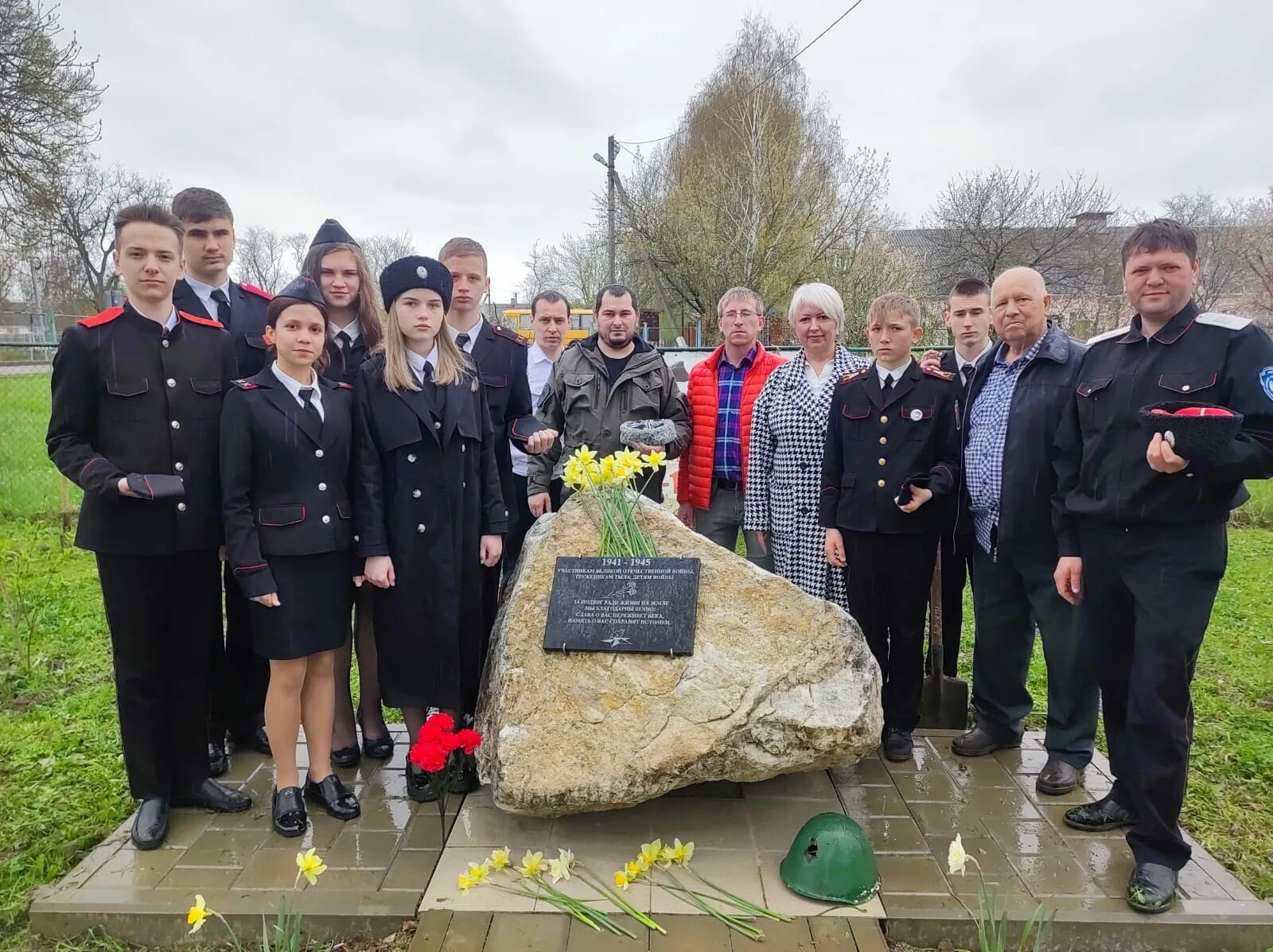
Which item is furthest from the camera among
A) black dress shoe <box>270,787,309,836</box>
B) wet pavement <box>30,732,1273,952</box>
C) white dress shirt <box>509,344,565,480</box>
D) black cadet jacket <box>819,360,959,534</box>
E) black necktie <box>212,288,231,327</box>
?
white dress shirt <box>509,344,565,480</box>

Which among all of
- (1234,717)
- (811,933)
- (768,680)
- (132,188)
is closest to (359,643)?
(768,680)

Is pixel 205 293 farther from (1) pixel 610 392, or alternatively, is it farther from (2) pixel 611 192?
(2) pixel 611 192

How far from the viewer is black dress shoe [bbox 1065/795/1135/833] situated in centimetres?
314

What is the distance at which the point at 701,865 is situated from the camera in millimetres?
2879

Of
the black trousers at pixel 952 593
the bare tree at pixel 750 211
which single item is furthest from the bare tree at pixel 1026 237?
the black trousers at pixel 952 593

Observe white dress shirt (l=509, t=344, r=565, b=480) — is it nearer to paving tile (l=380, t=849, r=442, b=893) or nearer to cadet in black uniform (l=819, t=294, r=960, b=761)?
cadet in black uniform (l=819, t=294, r=960, b=761)

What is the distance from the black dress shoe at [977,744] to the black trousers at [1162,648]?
929 mm

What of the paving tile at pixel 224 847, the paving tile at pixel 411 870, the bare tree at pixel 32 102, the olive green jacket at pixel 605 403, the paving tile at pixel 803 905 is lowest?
the paving tile at pixel 224 847

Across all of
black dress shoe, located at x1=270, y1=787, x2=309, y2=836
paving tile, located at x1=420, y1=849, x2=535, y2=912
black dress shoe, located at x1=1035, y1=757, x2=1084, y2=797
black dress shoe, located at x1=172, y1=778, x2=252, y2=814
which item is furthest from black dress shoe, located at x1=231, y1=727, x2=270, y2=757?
black dress shoe, located at x1=1035, y1=757, x2=1084, y2=797

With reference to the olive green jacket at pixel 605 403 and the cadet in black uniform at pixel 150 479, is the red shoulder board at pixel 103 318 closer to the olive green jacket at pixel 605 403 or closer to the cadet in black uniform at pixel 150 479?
the cadet in black uniform at pixel 150 479

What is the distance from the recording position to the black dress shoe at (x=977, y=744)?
3783 millimetres

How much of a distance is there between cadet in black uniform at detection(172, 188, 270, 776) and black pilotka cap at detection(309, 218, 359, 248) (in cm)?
36

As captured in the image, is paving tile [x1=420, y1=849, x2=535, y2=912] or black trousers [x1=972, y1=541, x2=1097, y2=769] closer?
paving tile [x1=420, y1=849, x2=535, y2=912]

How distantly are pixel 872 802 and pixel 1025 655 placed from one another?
107 centimetres
